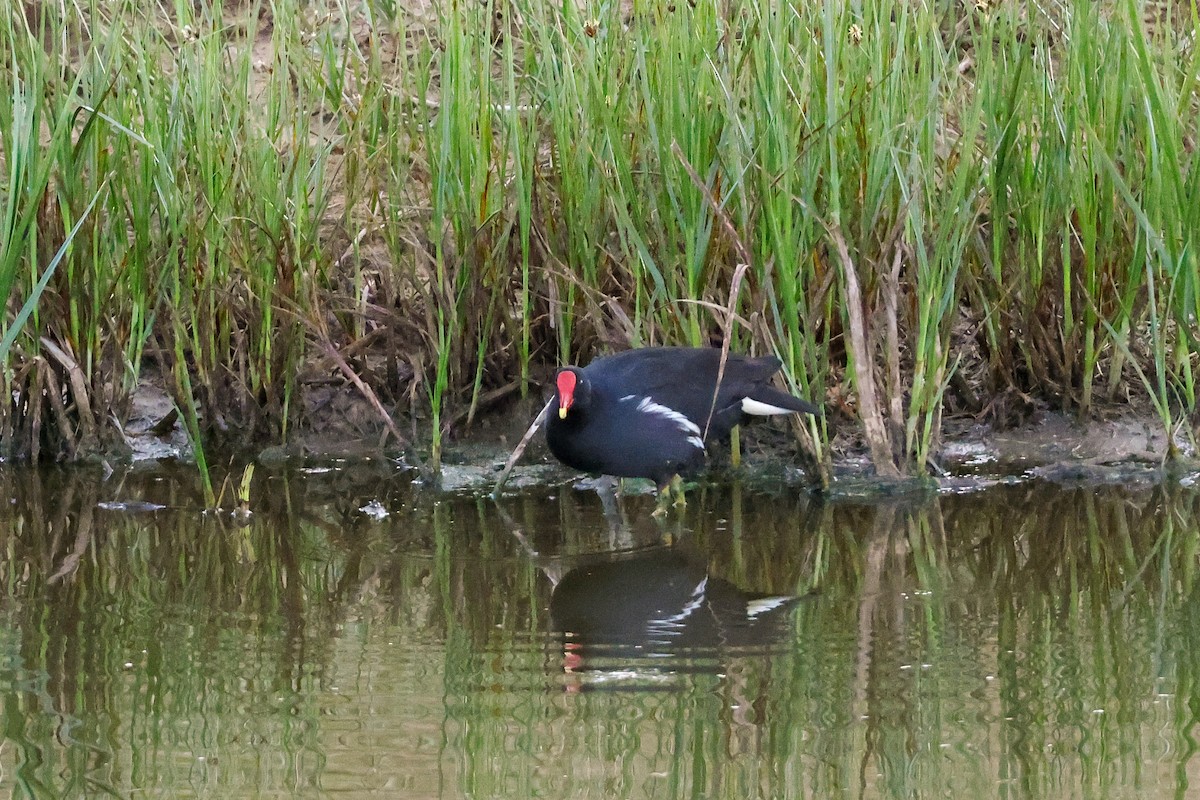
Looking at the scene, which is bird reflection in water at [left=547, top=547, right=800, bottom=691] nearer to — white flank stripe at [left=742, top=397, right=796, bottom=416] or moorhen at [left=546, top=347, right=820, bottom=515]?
moorhen at [left=546, top=347, right=820, bottom=515]

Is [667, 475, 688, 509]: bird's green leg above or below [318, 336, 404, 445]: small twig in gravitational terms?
below

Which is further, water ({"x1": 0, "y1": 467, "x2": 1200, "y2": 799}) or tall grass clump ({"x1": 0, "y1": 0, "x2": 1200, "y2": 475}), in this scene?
tall grass clump ({"x1": 0, "y1": 0, "x2": 1200, "y2": 475})

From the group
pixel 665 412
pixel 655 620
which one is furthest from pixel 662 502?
pixel 655 620

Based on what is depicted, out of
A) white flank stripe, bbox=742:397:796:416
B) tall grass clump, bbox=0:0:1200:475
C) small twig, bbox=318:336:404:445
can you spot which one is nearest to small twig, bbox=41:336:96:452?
tall grass clump, bbox=0:0:1200:475

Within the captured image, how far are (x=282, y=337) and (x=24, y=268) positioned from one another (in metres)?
0.72

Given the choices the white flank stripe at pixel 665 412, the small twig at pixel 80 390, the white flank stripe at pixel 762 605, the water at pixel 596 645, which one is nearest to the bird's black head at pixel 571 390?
the white flank stripe at pixel 665 412

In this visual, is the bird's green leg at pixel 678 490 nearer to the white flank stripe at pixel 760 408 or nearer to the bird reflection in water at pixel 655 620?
the white flank stripe at pixel 760 408

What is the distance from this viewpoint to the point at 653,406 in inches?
151

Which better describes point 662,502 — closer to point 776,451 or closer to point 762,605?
point 776,451

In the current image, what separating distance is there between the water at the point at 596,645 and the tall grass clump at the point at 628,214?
14.2 inches

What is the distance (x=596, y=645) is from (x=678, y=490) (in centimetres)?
127

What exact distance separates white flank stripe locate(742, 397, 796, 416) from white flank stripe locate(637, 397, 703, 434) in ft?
0.51

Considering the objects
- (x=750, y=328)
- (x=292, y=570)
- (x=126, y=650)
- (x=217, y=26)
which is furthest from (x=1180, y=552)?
(x=217, y=26)

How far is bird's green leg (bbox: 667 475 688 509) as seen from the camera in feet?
13.1
